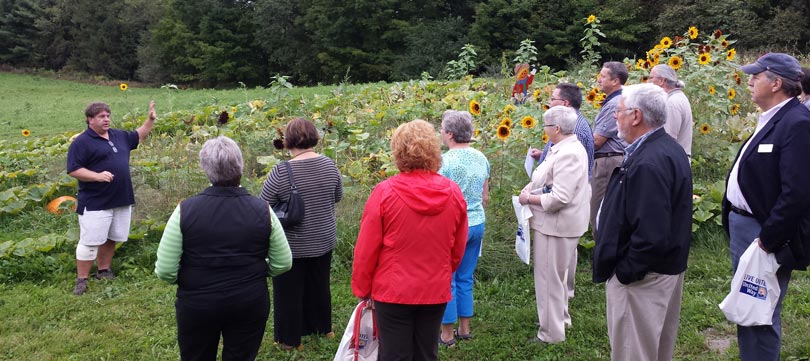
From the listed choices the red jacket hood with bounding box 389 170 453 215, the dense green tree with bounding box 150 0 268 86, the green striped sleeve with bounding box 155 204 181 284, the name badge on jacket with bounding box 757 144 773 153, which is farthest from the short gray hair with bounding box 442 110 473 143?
the dense green tree with bounding box 150 0 268 86

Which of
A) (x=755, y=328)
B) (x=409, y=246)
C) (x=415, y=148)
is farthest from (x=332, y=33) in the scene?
(x=755, y=328)

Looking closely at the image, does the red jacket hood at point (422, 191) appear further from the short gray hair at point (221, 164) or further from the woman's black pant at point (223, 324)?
the woman's black pant at point (223, 324)

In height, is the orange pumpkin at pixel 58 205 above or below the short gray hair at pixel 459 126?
below

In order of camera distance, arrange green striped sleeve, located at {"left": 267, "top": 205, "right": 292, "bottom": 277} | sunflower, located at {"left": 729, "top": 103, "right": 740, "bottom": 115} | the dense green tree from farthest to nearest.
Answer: the dense green tree → sunflower, located at {"left": 729, "top": 103, "right": 740, "bottom": 115} → green striped sleeve, located at {"left": 267, "top": 205, "right": 292, "bottom": 277}

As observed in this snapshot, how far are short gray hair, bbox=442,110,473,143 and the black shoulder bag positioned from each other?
107 centimetres

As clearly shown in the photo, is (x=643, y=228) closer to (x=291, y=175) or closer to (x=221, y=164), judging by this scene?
(x=221, y=164)

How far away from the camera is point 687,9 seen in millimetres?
25422

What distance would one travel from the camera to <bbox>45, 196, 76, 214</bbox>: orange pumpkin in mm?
7469

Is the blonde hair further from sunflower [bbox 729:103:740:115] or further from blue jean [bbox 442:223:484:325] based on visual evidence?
sunflower [bbox 729:103:740:115]

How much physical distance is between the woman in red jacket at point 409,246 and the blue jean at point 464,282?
3.21 feet

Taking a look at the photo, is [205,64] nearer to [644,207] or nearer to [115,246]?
[115,246]

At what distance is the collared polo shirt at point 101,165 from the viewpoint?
5.27m

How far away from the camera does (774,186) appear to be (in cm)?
310

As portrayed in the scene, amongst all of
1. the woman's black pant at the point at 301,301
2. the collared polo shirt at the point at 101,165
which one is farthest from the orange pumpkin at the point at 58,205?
the woman's black pant at the point at 301,301
